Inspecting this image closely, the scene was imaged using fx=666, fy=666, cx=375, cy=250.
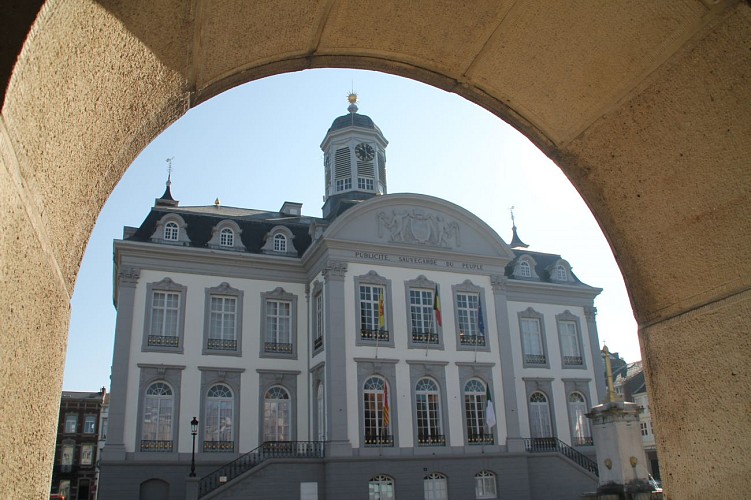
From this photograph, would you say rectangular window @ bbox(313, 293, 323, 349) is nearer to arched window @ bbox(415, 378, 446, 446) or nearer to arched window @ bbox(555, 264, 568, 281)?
arched window @ bbox(415, 378, 446, 446)

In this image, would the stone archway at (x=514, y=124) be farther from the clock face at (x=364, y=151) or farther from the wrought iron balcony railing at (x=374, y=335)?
the clock face at (x=364, y=151)

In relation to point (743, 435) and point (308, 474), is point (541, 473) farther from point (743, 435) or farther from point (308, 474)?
point (743, 435)

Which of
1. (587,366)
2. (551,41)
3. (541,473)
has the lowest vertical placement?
(541,473)

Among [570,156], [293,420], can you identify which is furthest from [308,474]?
[570,156]

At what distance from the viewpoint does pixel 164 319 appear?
26547 mm

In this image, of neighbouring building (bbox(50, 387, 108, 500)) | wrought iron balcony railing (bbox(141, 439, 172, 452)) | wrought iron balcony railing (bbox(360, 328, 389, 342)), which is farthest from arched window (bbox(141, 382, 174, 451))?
neighbouring building (bbox(50, 387, 108, 500))

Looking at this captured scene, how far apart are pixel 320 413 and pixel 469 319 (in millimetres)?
7638

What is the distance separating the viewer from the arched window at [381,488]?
25.0 meters

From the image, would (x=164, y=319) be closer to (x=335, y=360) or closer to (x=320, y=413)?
(x=335, y=360)

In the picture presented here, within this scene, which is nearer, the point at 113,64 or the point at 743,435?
the point at 113,64

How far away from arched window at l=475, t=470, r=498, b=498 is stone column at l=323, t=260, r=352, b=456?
566cm

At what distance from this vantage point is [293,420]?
89.4 ft

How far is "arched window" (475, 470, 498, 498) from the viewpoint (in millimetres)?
26598

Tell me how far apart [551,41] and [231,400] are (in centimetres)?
2542
